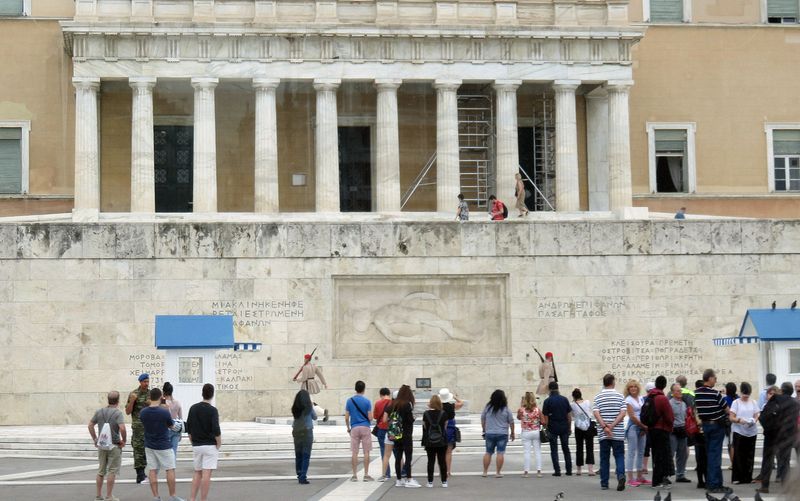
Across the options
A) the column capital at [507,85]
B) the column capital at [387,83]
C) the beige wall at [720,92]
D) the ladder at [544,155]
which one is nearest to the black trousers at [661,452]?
the column capital at [387,83]

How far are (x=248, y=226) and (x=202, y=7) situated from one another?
16854mm

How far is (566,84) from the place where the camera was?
51.3 metres

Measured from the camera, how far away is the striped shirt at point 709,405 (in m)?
21.1

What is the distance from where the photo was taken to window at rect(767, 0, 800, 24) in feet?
189

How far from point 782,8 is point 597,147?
10743 mm

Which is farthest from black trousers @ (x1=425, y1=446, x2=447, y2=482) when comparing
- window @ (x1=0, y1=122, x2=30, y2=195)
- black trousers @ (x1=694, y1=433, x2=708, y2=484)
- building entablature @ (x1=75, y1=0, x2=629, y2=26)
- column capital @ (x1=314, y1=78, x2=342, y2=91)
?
window @ (x1=0, y1=122, x2=30, y2=195)

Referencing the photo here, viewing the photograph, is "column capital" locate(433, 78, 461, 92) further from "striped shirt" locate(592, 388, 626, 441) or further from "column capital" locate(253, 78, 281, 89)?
"striped shirt" locate(592, 388, 626, 441)

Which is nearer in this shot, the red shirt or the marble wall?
the red shirt

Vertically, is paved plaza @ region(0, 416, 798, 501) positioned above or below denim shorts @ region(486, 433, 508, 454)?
below

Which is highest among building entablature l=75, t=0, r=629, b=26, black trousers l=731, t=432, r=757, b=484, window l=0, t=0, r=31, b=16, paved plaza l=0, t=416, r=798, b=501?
window l=0, t=0, r=31, b=16

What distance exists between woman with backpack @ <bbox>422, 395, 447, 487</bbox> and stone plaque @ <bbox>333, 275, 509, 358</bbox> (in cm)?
1452

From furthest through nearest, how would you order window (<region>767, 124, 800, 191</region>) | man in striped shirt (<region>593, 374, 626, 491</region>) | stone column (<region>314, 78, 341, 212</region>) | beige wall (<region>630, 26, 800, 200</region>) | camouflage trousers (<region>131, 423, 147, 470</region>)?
window (<region>767, 124, 800, 191</region>)
beige wall (<region>630, 26, 800, 200</region>)
stone column (<region>314, 78, 341, 212</region>)
camouflage trousers (<region>131, 423, 147, 470</region>)
man in striped shirt (<region>593, 374, 626, 491</region>)

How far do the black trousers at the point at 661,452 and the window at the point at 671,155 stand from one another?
36.3 metres

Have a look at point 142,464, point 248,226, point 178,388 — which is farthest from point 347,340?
point 142,464
